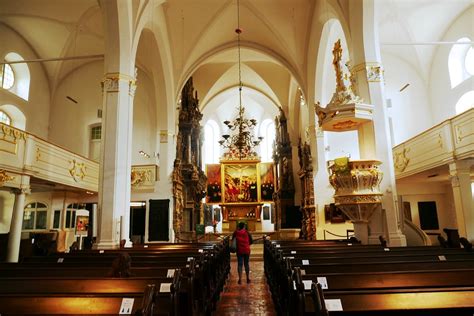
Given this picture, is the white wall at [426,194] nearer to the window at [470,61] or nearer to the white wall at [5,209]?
the window at [470,61]

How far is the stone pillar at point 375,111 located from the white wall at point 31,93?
12910 mm

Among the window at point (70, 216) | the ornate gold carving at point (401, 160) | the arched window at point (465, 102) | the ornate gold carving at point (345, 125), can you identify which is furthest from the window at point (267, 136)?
the ornate gold carving at point (345, 125)

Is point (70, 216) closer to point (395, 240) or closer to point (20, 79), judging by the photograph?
point (20, 79)

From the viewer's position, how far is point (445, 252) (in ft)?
17.9

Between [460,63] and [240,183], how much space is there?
56.2 ft

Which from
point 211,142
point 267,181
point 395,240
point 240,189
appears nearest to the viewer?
point 395,240

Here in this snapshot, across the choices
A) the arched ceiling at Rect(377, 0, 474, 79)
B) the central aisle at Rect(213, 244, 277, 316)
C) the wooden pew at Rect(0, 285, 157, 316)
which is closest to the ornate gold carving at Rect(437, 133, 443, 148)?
the arched ceiling at Rect(377, 0, 474, 79)

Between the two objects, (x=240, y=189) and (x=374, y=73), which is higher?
(x=374, y=73)

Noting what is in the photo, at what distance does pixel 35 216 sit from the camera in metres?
14.5

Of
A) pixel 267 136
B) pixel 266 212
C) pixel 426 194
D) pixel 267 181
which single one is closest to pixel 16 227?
pixel 426 194

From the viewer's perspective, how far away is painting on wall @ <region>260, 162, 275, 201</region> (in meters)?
26.6

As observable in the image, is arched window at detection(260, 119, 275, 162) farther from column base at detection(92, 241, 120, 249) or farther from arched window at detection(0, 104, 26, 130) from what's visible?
column base at detection(92, 241, 120, 249)

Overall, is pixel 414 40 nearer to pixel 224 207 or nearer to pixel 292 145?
pixel 292 145

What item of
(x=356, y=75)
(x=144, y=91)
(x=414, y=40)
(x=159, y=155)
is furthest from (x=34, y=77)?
(x=414, y=40)
